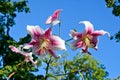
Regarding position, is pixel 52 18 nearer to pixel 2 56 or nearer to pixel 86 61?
pixel 2 56

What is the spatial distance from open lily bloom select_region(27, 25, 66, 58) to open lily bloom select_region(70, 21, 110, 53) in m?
0.07

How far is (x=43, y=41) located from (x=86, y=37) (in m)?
0.17

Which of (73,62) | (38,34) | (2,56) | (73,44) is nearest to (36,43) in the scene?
(38,34)

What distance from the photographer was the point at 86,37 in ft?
5.31

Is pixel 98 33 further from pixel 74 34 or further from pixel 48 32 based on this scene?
pixel 48 32

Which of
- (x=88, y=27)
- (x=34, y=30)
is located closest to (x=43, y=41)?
(x=34, y=30)

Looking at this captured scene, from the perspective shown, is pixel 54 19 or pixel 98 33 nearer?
pixel 54 19

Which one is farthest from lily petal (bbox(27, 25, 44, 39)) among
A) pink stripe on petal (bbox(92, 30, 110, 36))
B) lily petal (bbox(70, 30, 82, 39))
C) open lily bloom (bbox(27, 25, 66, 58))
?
pink stripe on petal (bbox(92, 30, 110, 36))

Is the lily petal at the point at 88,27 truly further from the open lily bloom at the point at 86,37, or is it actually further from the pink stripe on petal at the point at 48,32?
the pink stripe on petal at the point at 48,32

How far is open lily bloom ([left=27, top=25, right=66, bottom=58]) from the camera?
151cm

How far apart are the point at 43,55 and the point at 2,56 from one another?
→ 78.7 ft

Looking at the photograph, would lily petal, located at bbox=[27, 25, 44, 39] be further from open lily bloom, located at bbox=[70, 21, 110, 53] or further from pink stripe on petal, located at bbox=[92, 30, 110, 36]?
pink stripe on petal, located at bbox=[92, 30, 110, 36]

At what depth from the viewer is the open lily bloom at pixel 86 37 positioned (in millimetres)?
1555

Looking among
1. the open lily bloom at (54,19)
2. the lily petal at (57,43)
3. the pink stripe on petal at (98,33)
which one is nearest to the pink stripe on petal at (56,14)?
the open lily bloom at (54,19)
